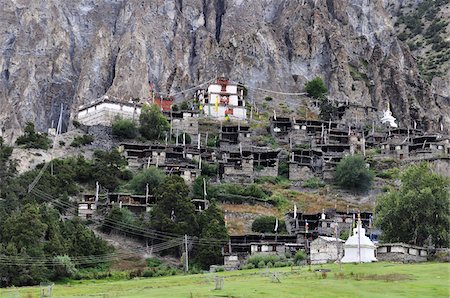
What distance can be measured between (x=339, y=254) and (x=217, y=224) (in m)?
18.3

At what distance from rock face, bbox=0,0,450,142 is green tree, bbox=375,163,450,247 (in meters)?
77.6

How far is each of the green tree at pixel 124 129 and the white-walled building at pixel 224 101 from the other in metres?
18.4

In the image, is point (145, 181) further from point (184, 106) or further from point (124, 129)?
point (184, 106)

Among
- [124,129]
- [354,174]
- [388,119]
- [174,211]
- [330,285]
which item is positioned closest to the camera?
[330,285]

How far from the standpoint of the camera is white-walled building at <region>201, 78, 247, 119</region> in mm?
143875

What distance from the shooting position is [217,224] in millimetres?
90688

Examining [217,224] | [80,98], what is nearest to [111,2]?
[80,98]

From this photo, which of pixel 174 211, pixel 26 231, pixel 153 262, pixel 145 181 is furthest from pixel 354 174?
pixel 26 231

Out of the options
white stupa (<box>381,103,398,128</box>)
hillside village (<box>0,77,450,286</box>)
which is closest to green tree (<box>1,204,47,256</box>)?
hillside village (<box>0,77,450,286</box>)

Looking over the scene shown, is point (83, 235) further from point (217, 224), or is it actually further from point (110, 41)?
point (110, 41)

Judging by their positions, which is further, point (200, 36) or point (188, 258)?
point (200, 36)

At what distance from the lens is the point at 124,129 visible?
127312 millimetres

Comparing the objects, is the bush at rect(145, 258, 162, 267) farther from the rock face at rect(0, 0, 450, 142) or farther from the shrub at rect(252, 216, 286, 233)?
the rock face at rect(0, 0, 450, 142)

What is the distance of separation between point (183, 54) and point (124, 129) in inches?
1686
